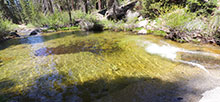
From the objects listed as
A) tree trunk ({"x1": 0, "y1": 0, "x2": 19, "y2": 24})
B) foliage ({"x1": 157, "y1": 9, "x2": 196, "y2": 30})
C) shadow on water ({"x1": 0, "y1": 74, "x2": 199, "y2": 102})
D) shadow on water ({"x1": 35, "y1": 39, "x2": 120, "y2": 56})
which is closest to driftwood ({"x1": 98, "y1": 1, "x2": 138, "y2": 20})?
foliage ({"x1": 157, "y1": 9, "x2": 196, "y2": 30})

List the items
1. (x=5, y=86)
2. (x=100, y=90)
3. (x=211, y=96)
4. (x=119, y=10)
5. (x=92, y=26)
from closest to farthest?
(x=211, y=96)
(x=100, y=90)
(x=5, y=86)
(x=92, y=26)
(x=119, y=10)

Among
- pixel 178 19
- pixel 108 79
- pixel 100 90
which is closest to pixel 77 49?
pixel 108 79

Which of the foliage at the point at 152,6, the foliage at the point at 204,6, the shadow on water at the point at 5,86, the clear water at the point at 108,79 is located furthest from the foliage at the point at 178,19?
the shadow on water at the point at 5,86

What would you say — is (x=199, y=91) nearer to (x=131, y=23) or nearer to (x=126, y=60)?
(x=126, y=60)

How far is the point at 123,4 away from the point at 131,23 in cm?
988

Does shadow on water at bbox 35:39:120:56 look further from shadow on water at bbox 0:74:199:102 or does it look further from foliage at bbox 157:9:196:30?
foliage at bbox 157:9:196:30

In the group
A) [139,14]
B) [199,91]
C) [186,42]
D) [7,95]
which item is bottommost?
[7,95]

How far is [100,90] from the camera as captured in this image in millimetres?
3826

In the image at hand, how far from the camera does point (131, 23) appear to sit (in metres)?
17.0

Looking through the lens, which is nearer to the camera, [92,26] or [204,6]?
[204,6]

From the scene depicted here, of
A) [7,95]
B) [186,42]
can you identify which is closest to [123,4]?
[186,42]

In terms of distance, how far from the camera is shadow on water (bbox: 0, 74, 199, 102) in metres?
3.39

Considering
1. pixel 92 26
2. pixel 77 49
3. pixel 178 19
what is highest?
pixel 92 26

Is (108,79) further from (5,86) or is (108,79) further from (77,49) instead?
(77,49)
